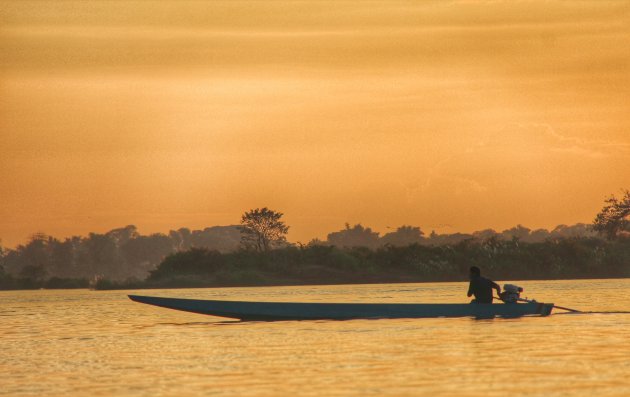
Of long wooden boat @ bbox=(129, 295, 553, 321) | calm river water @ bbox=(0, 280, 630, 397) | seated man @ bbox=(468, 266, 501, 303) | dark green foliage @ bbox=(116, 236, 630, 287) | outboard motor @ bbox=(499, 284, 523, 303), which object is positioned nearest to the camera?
calm river water @ bbox=(0, 280, 630, 397)

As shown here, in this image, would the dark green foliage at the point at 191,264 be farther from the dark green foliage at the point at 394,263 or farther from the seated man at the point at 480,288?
the seated man at the point at 480,288

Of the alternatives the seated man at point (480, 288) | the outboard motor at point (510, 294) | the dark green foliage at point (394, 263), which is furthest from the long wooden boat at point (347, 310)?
the dark green foliage at point (394, 263)

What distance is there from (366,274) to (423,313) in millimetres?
92991

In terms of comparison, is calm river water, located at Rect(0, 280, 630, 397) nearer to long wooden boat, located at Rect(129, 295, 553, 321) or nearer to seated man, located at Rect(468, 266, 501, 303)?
long wooden boat, located at Rect(129, 295, 553, 321)

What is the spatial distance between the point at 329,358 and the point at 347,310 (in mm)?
12088

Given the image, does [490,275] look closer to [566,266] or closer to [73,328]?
[566,266]

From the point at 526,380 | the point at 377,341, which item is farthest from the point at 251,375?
the point at 377,341

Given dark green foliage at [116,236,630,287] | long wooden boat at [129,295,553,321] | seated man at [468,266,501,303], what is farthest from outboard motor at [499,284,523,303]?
dark green foliage at [116,236,630,287]

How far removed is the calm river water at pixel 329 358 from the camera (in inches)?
902

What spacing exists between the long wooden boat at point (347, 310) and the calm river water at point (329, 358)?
46cm

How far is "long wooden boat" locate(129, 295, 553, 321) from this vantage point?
1572 inches

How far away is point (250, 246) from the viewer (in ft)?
451

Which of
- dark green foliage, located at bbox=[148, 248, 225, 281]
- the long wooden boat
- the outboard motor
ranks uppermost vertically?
dark green foliage, located at bbox=[148, 248, 225, 281]

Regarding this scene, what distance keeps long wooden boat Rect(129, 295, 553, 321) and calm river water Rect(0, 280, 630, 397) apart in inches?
18.0
